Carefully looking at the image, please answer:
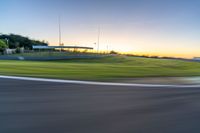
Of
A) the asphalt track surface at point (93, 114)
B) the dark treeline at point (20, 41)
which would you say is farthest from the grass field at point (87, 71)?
the dark treeline at point (20, 41)

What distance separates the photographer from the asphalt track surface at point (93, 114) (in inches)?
121

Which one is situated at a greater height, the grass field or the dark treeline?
the dark treeline

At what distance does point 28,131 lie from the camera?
286 cm

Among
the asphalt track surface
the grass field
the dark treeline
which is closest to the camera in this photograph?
the asphalt track surface

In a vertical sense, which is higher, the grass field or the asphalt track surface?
the asphalt track surface

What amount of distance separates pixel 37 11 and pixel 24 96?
87.2 feet

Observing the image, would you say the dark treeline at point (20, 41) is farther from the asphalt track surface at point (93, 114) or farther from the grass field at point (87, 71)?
the asphalt track surface at point (93, 114)

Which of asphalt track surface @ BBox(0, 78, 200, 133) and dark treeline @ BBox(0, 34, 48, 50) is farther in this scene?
dark treeline @ BBox(0, 34, 48, 50)

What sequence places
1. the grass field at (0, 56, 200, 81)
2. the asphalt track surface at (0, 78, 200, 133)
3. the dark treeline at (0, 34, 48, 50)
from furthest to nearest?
the dark treeline at (0, 34, 48, 50)
the grass field at (0, 56, 200, 81)
the asphalt track surface at (0, 78, 200, 133)

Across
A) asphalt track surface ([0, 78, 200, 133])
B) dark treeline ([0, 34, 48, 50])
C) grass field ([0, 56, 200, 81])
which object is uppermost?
dark treeline ([0, 34, 48, 50])

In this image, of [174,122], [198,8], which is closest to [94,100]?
[174,122]

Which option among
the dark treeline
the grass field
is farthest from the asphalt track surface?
the dark treeline

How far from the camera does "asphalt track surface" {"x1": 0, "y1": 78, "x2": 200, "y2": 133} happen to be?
307 centimetres

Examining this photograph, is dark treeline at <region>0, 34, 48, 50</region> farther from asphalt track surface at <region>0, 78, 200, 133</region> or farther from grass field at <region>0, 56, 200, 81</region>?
asphalt track surface at <region>0, 78, 200, 133</region>
